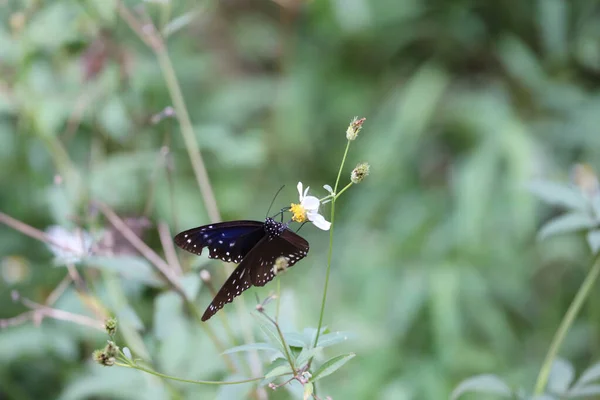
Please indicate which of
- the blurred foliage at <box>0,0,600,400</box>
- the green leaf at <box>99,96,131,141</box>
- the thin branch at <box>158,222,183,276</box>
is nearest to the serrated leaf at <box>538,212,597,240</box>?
the thin branch at <box>158,222,183,276</box>

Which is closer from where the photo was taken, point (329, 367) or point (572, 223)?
point (329, 367)

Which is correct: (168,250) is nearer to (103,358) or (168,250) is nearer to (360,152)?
(103,358)

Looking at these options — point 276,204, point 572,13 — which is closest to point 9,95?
point 276,204

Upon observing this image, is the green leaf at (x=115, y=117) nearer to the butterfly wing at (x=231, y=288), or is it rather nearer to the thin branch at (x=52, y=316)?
the thin branch at (x=52, y=316)

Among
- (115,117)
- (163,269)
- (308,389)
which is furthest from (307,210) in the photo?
(115,117)

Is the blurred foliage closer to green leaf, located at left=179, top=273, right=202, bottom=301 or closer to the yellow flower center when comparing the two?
green leaf, located at left=179, top=273, right=202, bottom=301

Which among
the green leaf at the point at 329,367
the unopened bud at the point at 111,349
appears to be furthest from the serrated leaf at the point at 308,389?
the unopened bud at the point at 111,349
